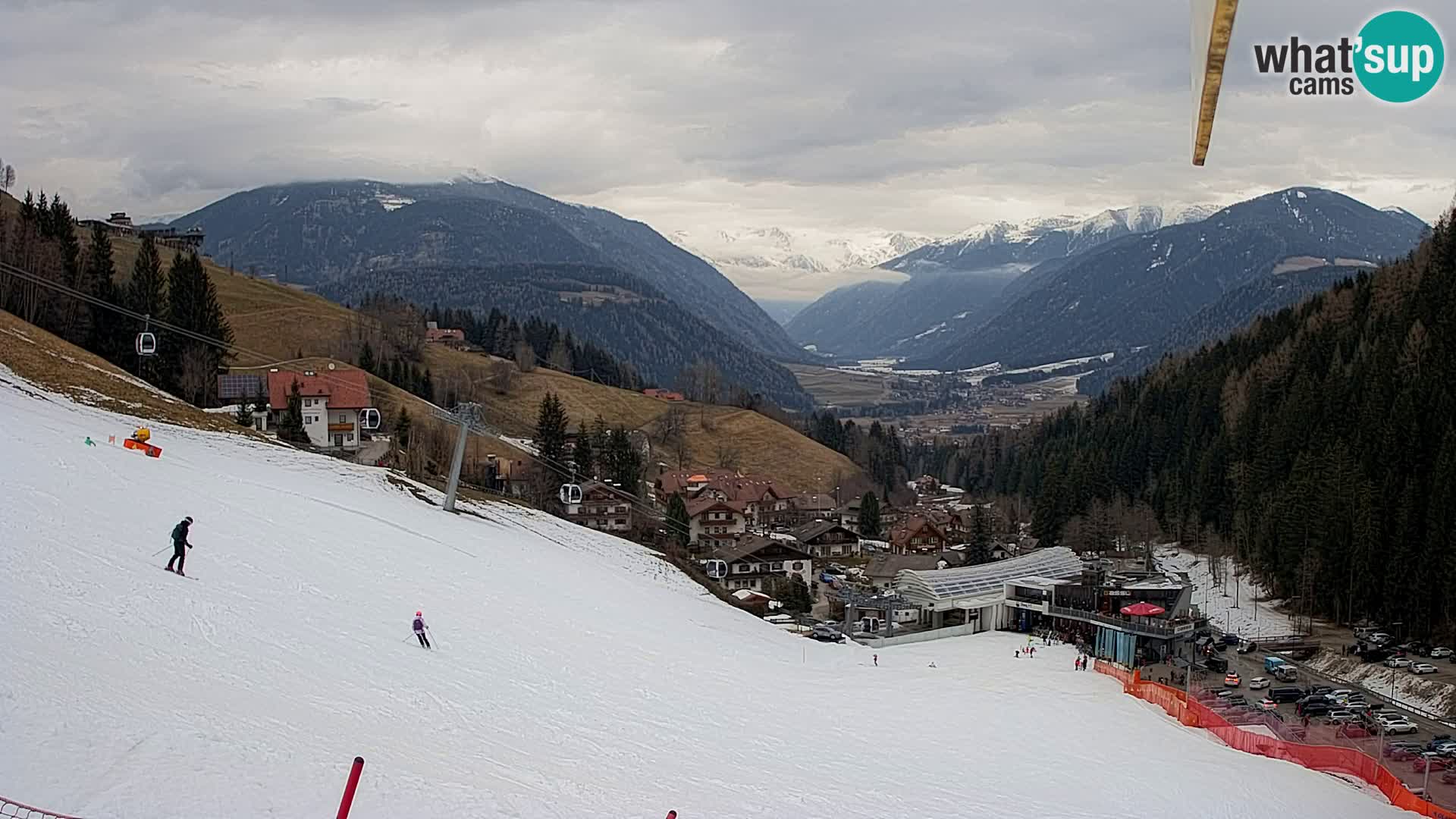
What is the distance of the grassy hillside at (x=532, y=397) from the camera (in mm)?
109688

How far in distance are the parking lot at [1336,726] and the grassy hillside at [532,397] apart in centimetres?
6798

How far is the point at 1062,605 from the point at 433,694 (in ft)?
122

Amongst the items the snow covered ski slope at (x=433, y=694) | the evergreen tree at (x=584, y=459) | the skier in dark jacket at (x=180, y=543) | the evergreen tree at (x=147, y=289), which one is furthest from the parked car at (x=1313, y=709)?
the evergreen tree at (x=147, y=289)

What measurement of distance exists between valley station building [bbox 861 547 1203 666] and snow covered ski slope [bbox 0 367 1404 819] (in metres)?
8.43

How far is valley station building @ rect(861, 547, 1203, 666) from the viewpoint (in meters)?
44.7

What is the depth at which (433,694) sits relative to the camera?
60.8 feet

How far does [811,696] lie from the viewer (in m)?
27.2

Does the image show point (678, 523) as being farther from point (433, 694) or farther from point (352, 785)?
point (352, 785)

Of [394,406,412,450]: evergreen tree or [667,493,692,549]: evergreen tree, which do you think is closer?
[394,406,412,450]: evergreen tree

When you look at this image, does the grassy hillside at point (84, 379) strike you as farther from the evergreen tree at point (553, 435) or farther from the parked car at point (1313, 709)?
the parked car at point (1313, 709)

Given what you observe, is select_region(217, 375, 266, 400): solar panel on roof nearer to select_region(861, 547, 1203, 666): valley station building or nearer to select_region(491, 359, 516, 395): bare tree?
select_region(861, 547, 1203, 666): valley station building

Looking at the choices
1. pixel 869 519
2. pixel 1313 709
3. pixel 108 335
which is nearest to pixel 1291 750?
pixel 1313 709

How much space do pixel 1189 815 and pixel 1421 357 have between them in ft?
176

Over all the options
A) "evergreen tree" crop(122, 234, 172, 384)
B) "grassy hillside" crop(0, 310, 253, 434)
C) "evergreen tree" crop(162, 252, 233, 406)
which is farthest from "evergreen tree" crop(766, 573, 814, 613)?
"evergreen tree" crop(122, 234, 172, 384)
